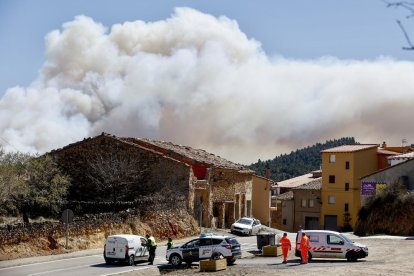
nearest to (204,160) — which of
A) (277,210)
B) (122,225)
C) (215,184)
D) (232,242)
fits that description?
(215,184)

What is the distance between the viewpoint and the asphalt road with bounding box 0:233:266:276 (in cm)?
2911

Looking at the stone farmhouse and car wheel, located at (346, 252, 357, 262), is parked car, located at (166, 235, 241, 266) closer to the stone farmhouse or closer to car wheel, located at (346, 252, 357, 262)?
car wheel, located at (346, 252, 357, 262)

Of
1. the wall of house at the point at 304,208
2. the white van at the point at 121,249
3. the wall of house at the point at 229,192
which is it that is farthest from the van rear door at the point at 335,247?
the wall of house at the point at 304,208

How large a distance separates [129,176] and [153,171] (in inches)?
78.5

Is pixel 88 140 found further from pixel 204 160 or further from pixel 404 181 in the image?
pixel 404 181

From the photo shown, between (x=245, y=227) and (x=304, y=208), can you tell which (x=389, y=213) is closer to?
(x=245, y=227)

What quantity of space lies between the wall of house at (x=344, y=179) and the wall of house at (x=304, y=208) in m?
1.28

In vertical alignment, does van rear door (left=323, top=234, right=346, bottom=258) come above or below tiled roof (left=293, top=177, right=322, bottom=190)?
below

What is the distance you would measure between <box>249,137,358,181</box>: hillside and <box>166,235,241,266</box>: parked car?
115822 mm

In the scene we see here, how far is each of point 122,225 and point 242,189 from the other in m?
22.0

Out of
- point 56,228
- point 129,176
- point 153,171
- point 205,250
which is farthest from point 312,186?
point 205,250

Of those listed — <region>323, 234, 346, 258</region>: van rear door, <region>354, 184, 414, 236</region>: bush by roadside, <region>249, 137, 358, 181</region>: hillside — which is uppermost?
<region>249, 137, 358, 181</region>: hillside

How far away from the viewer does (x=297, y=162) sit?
164 meters

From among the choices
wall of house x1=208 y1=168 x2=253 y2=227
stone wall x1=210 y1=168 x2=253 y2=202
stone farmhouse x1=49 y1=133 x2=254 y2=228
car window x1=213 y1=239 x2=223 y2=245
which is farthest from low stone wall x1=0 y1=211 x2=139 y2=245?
wall of house x1=208 y1=168 x2=253 y2=227
